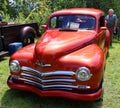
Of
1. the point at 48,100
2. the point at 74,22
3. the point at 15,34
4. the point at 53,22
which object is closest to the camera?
the point at 48,100

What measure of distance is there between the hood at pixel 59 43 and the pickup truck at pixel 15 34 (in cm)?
231

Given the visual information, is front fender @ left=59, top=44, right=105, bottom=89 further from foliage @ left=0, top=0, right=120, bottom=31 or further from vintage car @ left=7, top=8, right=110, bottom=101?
foliage @ left=0, top=0, right=120, bottom=31

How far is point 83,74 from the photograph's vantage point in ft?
16.8

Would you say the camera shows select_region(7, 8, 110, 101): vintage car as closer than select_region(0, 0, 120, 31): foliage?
Yes

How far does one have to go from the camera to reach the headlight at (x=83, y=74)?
511 cm

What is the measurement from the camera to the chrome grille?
521 cm

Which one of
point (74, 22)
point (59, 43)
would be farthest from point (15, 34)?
point (59, 43)

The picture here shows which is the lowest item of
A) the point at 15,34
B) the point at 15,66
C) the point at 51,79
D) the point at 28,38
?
the point at 28,38

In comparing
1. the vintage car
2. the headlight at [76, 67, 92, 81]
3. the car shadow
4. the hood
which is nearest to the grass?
the car shadow

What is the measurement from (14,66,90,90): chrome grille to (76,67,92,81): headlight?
11 centimetres

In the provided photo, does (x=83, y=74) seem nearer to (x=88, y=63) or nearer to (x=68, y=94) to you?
(x=88, y=63)

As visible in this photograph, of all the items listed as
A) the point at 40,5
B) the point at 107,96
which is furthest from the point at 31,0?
the point at 107,96

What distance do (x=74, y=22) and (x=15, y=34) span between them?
3.14m

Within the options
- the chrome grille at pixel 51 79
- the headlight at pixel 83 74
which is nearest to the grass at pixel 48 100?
the chrome grille at pixel 51 79
